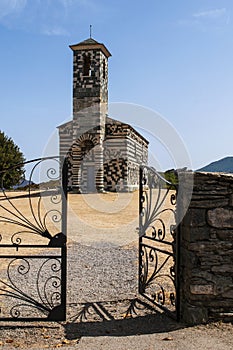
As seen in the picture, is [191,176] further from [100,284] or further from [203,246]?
[100,284]

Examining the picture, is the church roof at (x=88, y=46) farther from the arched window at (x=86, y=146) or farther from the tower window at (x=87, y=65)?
the arched window at (x=86, y=146)

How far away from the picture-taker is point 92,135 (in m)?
28.9

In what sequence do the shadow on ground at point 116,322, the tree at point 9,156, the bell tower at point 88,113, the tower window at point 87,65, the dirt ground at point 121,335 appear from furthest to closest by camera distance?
the tree at point 9,156
the tower window at point 87,65
the bell tower at point 88,113
the shadow on ground at point 116,322
the dirt ground at point 121,335

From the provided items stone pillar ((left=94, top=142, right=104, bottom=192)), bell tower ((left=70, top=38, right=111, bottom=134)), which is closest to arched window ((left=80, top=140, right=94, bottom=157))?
stone pillar ((left=94, top=142, right=104, bottom=192))

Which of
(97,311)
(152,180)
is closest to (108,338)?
(97,311)

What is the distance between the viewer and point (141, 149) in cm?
3744

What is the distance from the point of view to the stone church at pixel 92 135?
29.0 m

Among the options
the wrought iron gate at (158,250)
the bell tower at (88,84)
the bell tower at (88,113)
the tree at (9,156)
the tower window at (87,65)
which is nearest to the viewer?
the wrought iron gate at (158,250)

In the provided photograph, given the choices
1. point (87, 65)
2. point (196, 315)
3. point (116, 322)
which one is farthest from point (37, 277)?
point (87, 65)

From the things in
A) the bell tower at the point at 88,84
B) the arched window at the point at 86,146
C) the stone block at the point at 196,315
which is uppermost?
the bell tower at the point at 88,84

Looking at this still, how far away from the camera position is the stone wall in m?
4.71

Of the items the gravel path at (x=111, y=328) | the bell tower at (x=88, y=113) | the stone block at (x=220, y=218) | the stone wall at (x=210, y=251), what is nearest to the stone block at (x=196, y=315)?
the stone wall at (x=210, y=251)

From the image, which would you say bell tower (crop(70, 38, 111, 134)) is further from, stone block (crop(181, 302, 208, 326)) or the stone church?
stone block (crop(181, 302, 208, 326))

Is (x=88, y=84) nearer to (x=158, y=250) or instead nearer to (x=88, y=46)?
(x=88, y=46)
